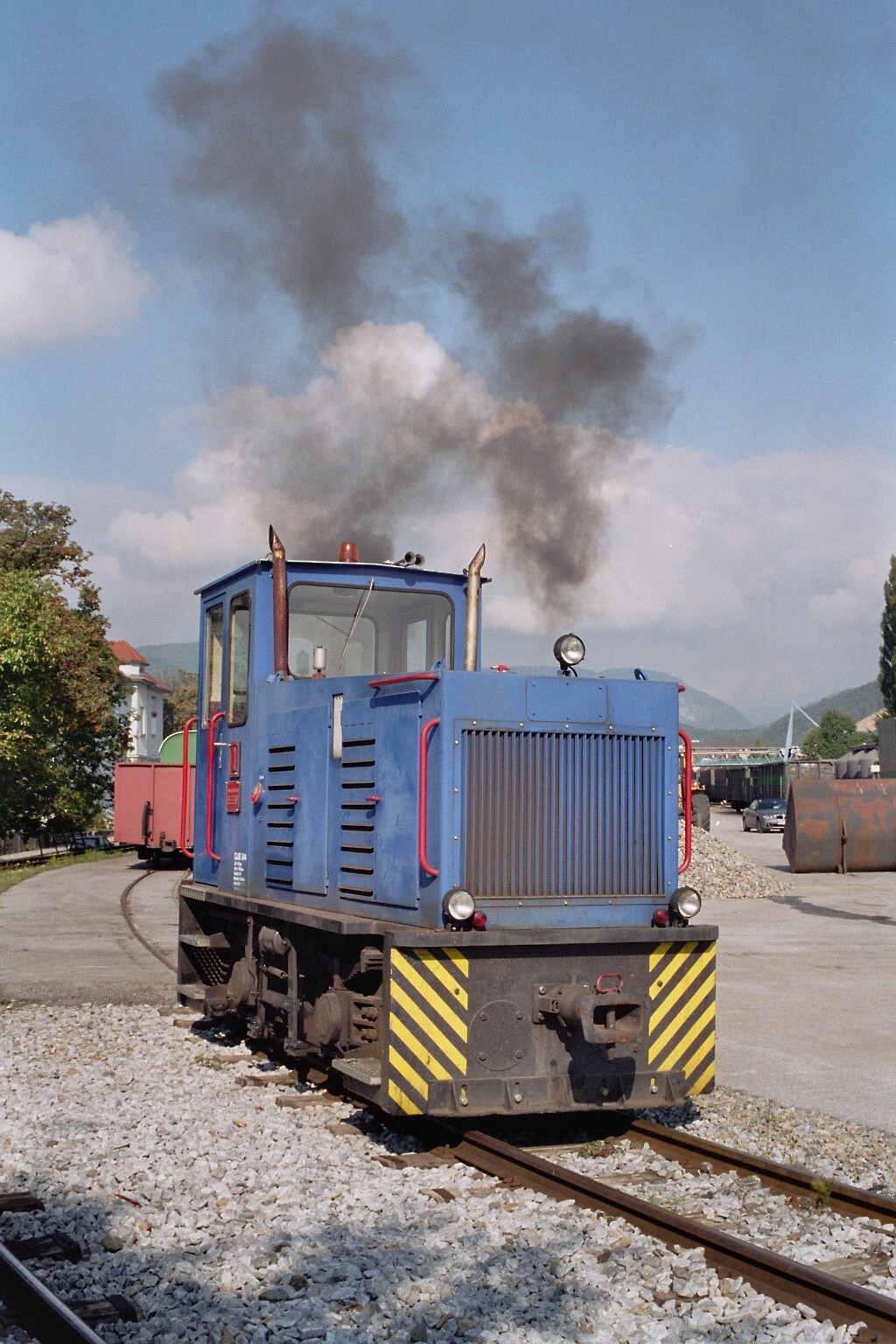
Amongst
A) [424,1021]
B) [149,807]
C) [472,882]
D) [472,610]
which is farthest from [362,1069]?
[149,807]

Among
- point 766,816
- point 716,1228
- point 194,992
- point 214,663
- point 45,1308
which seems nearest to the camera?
point 45,1308

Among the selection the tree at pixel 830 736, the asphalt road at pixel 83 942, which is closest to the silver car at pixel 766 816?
the asphalt road at pixel 83 942

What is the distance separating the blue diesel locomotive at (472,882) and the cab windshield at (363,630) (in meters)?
0.01

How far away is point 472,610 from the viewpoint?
7648 millimetres

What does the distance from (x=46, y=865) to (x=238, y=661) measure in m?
27.0

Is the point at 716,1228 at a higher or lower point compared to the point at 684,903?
lower

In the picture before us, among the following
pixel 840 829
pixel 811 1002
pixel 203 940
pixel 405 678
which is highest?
pixel 405 678

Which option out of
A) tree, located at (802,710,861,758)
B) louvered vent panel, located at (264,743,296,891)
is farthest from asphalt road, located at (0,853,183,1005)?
tree, located at (802,710,861,758)

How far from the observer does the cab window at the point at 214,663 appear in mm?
9047

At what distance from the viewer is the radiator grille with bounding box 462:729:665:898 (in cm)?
648

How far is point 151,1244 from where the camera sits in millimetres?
4922

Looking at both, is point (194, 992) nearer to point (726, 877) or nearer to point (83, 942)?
point (83, 942)

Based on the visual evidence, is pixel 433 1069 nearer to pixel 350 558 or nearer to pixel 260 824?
pixel 260 824

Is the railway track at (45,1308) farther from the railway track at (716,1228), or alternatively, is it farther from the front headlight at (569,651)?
the front headlight at (569,651)
